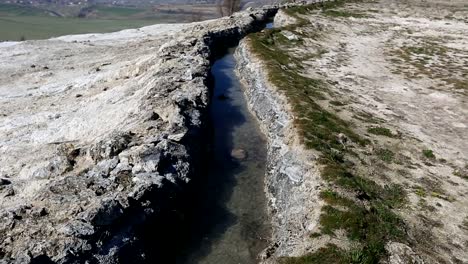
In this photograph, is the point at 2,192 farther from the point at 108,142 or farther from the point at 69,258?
the point at 69,258

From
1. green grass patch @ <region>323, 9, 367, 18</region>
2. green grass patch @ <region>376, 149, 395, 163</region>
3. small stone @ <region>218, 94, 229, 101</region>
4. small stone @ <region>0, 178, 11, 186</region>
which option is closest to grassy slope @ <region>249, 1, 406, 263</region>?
green grass patch @ <region>376, 149, 395, 163</region>

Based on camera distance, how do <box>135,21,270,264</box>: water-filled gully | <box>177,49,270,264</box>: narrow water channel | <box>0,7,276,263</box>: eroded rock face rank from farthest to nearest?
<box>177,49,270,264</box>: narrow water channel
<box>135,21,270,264</box>: water-filled gully
<box>0,7,276,263</box>: eroded rock face

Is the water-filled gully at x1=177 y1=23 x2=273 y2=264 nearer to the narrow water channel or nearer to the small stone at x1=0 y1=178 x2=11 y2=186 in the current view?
the narrow water channel

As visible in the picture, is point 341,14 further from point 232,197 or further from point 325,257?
point 325,257

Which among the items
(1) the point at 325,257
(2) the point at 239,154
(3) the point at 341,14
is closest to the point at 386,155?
(2) the point at 239,154

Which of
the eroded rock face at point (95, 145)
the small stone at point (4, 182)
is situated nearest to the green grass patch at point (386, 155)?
the eroded rock face at point (95, 145)

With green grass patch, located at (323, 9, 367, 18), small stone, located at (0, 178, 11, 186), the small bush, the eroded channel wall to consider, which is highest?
green grass patch, located at (323, 9, 367, 18)

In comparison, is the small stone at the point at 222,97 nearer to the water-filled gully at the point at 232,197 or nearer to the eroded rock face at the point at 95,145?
the water-filled gully at the point at 232,197

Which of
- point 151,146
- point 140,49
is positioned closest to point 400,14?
point 140,49
